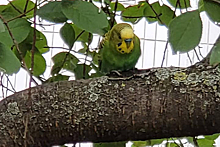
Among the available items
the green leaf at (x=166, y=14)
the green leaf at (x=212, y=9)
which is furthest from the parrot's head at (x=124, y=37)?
→ the green leaf at (x=212, y=9)

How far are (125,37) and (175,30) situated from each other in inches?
20.1

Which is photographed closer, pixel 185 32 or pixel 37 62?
pixel 185 32

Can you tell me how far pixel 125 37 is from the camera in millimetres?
918

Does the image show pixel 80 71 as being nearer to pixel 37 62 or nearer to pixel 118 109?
pixel 37 62

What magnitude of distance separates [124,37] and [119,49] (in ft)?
0.15

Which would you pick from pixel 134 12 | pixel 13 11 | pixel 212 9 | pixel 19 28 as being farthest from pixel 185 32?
pixel 134 12

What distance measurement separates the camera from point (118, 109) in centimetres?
54

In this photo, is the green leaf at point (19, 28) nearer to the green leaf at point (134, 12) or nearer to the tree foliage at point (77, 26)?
the tree foliage at point (77, 26)

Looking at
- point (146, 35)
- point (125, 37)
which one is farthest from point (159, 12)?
point (146, 35)

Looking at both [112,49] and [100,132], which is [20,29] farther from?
[112,49]

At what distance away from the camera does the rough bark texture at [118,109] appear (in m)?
0.52

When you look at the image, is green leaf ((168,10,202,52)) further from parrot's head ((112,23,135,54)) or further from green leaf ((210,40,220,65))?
parrot's head ((112,23,135,54))


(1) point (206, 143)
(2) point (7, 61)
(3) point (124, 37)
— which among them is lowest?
(1) point (206, 143)

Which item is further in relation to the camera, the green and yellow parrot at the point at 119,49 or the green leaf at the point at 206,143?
the green and yellow parrot at the point at 119,49
